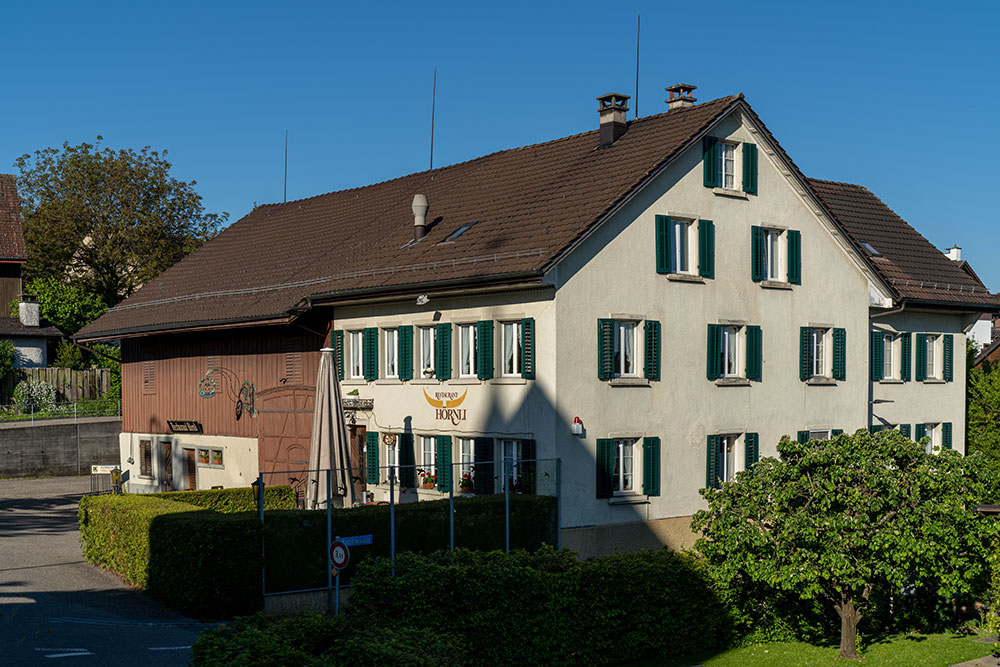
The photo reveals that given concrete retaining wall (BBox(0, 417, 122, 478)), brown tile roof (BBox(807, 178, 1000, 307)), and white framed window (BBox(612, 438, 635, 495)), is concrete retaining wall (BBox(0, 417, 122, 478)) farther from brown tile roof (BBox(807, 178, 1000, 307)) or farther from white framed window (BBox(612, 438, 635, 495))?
brown tile roof (BBox(807, 178, 1000, 307))

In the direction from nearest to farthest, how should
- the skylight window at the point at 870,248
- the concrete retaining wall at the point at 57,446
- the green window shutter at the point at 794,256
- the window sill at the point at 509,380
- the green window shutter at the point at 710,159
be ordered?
the window sill at the point at 509,380
the green window shutter at the point at 710,159
the green window shutter at the point at 794,256
the skylight window at the point at 870,248
the concrete retaining wall at the point at 57,446

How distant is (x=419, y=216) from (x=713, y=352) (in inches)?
307

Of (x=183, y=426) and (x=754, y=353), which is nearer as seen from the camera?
(x=754, y=353)

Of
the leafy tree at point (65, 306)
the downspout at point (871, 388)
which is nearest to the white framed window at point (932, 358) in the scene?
the downspout at point (871, 388)

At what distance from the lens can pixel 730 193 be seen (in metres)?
27.7

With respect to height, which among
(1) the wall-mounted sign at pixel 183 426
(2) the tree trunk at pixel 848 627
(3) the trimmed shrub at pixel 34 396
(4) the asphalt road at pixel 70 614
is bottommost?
(2) the tree trunk at pixel 848 627

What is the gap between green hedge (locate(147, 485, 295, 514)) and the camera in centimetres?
2491

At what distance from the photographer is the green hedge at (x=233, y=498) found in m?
24.9

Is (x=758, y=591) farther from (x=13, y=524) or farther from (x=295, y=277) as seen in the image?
(x=13, y=524)

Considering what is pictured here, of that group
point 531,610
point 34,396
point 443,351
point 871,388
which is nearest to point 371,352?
point 443,351

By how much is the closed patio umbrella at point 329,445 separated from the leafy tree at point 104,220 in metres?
42.6

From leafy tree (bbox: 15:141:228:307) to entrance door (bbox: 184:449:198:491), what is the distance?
3025 centimetres

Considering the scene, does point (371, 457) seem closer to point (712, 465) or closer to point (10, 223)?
point (712, 465)

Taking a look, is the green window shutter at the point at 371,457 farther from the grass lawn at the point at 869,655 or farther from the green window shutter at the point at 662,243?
the grass lawn at the point at 869,655
